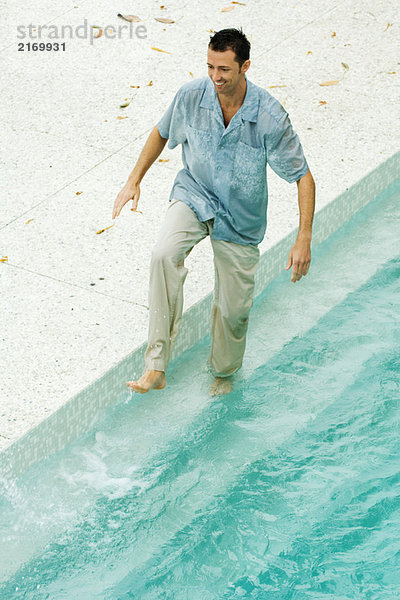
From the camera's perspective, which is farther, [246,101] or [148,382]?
[148,382]

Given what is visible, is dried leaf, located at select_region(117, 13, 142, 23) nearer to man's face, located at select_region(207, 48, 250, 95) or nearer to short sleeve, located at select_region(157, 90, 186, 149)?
short sleeve, located at select_region(157, 90, 186, 149)

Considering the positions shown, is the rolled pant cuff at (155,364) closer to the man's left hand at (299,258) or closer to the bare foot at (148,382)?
the bare foot at (148,382)

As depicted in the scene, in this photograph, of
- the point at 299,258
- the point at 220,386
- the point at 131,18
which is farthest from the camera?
the point at 131,18

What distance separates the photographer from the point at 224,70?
12.7 ft

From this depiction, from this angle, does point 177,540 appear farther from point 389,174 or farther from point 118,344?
point 389,174

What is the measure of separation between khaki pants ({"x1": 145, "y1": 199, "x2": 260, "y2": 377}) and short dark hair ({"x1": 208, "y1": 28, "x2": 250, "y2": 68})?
26.0 inches

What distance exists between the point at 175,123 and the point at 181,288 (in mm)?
677

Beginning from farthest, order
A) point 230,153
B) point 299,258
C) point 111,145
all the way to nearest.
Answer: point 111,145, point 230,153, point 299,258

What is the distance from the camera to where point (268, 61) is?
716 cm

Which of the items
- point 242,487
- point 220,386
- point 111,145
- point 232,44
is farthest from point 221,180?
point 111,145

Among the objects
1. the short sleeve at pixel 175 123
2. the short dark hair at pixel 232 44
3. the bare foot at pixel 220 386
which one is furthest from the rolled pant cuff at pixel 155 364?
the short dark hair at pixel 232 44

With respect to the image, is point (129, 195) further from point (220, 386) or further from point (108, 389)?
point (220, 386)

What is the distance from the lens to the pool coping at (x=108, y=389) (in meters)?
4.02

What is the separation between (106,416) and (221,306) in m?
0.69
